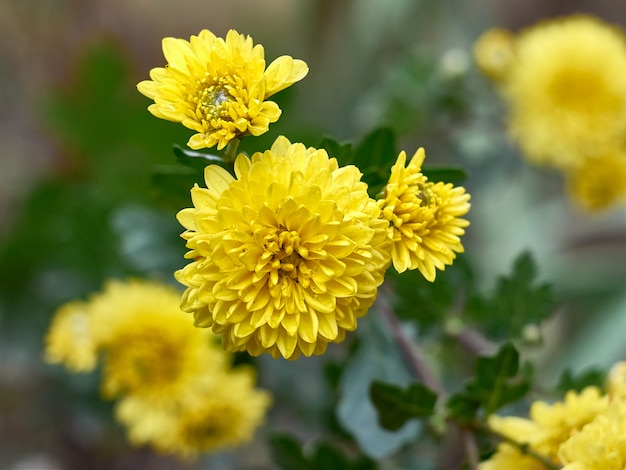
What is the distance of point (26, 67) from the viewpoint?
1705 millimetres

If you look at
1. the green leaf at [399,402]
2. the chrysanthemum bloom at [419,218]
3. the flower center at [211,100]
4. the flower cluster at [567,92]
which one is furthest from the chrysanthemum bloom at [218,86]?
the flower cluster at [567,92]

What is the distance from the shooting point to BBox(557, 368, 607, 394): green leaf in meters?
0.67

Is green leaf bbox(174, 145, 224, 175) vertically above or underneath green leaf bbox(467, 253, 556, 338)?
above

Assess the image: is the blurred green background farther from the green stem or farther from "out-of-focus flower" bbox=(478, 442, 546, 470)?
"out-of-focus flower" bbox=(478, 442, 546, 470)

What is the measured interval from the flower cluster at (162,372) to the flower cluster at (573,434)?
0.33m

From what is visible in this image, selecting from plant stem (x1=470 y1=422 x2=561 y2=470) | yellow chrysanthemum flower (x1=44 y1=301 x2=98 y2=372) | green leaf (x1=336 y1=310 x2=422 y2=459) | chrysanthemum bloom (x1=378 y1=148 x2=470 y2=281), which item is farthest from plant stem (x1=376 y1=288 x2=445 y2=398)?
yellow chrysanthemum flower (x1=44 y1=301 x2=98 y2=372)

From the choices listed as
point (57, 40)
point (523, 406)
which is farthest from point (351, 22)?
point (523, 406)

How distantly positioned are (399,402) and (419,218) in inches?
7.8

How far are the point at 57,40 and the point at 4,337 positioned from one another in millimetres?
887

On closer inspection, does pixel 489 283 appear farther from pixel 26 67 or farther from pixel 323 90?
pixel 26 67

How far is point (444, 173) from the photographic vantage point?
0.58 meters

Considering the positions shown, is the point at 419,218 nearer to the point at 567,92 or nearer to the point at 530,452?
the point at 530,452

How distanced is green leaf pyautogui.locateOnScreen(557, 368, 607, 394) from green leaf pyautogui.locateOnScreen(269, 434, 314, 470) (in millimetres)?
275

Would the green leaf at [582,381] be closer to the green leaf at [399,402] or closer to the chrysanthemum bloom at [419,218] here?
the green leaf at [399,402]
